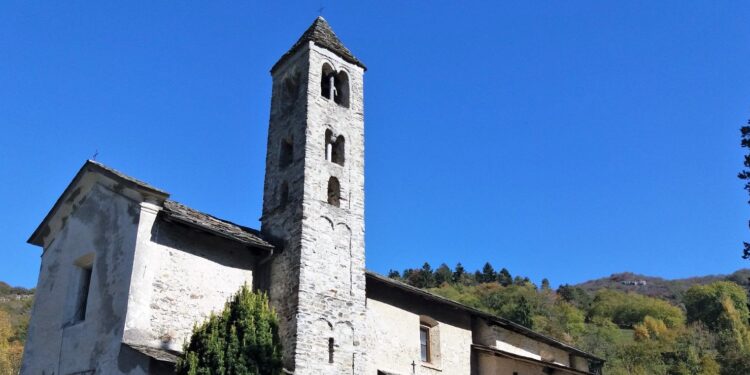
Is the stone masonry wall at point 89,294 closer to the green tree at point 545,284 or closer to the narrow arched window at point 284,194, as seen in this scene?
the narrow arched window at point 284,194

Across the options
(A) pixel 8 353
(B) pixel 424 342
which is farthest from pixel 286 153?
(A) pixel 8 353

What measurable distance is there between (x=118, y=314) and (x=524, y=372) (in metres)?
13.9

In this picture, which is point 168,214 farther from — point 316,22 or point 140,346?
point 316,22

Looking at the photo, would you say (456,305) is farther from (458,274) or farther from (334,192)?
(458,274)

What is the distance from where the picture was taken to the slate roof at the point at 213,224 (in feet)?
54.6

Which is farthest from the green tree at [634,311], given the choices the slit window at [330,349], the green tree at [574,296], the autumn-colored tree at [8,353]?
the slit window at [330,349]

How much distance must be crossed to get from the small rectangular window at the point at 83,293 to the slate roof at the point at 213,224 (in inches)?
117

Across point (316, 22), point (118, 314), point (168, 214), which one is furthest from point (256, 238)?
point (316, 22)

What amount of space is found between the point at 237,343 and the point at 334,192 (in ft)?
21.7

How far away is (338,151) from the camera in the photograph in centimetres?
2075

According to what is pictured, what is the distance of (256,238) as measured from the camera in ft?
60.7

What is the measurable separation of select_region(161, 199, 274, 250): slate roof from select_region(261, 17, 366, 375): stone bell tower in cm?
67

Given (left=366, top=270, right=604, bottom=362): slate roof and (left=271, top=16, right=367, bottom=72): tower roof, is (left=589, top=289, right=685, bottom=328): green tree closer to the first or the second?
(left=366, top=270, right=604, bottom=362): slate roof

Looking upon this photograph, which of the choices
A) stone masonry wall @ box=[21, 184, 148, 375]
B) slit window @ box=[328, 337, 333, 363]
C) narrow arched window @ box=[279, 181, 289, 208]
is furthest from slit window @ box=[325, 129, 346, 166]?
stone masonry wall @ box=[21, 184, 148, 375]
